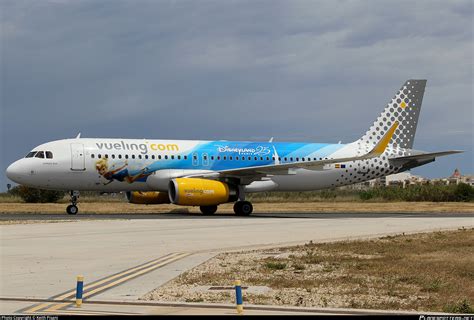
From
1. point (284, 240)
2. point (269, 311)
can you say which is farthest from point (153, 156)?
point (269, 311)

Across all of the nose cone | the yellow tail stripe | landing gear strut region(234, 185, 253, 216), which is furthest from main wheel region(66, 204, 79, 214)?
the yellow tail stripe

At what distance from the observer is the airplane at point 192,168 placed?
132 feet

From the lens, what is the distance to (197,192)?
3934 cm

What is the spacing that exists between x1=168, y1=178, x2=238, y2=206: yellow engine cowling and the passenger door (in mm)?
4659

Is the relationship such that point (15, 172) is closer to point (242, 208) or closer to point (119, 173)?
point (119, 173)

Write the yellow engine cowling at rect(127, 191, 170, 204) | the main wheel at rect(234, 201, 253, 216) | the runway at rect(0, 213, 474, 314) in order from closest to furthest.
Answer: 1. the runway at rect(0, 213, 474, 314)
2. the main wheel at rect(234, 201, 253, 216)
3. the yellow engine cowling at rect(127, 191, 170, 204)

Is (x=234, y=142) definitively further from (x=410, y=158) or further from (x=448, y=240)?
(x=448, y=240)

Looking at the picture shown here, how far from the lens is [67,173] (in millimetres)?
40312

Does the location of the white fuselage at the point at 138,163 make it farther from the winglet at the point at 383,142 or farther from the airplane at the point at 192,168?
the winglet at the point at 383,142

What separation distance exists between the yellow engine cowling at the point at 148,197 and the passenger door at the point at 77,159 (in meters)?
5.02

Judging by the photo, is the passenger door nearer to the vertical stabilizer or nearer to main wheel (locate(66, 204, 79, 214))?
main wheel (locate(66, 204, 79, 214))

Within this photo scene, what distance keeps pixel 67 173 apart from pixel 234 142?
9.93 metres

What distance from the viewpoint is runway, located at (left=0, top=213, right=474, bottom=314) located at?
1426 cm

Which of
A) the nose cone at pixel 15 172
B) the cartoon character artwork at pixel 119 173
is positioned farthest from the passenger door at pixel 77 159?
the nose cone at pixel 15 172
